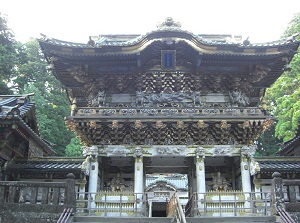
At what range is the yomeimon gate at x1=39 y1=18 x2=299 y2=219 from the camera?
47.4 ft

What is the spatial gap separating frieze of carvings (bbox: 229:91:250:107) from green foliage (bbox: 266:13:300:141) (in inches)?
289

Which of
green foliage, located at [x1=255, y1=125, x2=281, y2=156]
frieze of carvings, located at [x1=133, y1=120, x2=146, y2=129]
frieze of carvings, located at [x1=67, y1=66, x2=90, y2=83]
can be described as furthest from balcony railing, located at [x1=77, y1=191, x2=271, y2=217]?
green foliage, located at [x1=255, y1=125, x2=281, y2=156]

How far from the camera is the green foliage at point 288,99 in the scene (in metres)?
23.9

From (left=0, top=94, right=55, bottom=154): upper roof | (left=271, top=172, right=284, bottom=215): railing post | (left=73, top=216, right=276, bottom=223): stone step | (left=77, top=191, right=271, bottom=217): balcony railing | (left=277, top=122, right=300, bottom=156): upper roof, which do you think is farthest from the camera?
(left=277, top=122, right=300, bottom=156): upper roof

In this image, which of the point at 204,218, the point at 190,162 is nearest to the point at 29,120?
the point at 190,162

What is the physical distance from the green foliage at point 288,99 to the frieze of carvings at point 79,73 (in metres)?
13.6

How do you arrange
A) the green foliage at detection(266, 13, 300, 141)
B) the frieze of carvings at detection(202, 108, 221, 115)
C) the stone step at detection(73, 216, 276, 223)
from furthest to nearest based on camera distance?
the green foliage at detection(266, 13, 300, 141)
the frieze of carvings at detection(202, 108, 221, 115)
the stone step at detection(73, 216, 276, 223)

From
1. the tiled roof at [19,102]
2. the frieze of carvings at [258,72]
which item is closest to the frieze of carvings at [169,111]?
the frieze of carvings at [258,72]

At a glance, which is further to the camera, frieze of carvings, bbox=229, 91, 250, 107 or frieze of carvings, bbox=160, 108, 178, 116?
frieze of carvings, bbox=229, 91, 250, 107

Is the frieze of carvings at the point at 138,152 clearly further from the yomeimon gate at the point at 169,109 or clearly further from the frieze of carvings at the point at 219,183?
the frieze of carvings at the point at 219,183

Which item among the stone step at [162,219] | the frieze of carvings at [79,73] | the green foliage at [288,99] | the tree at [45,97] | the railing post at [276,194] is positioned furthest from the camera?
the tree at [45,97]

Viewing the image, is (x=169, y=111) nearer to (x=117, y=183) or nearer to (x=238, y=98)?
(x=238, y=98)

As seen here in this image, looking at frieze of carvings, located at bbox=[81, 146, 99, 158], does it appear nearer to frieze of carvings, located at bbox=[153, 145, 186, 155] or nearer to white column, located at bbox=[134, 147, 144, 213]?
white column, located at bbox=[134, 147, 144, 213]

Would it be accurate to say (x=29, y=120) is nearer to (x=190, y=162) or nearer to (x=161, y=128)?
(x=161, y=128)
